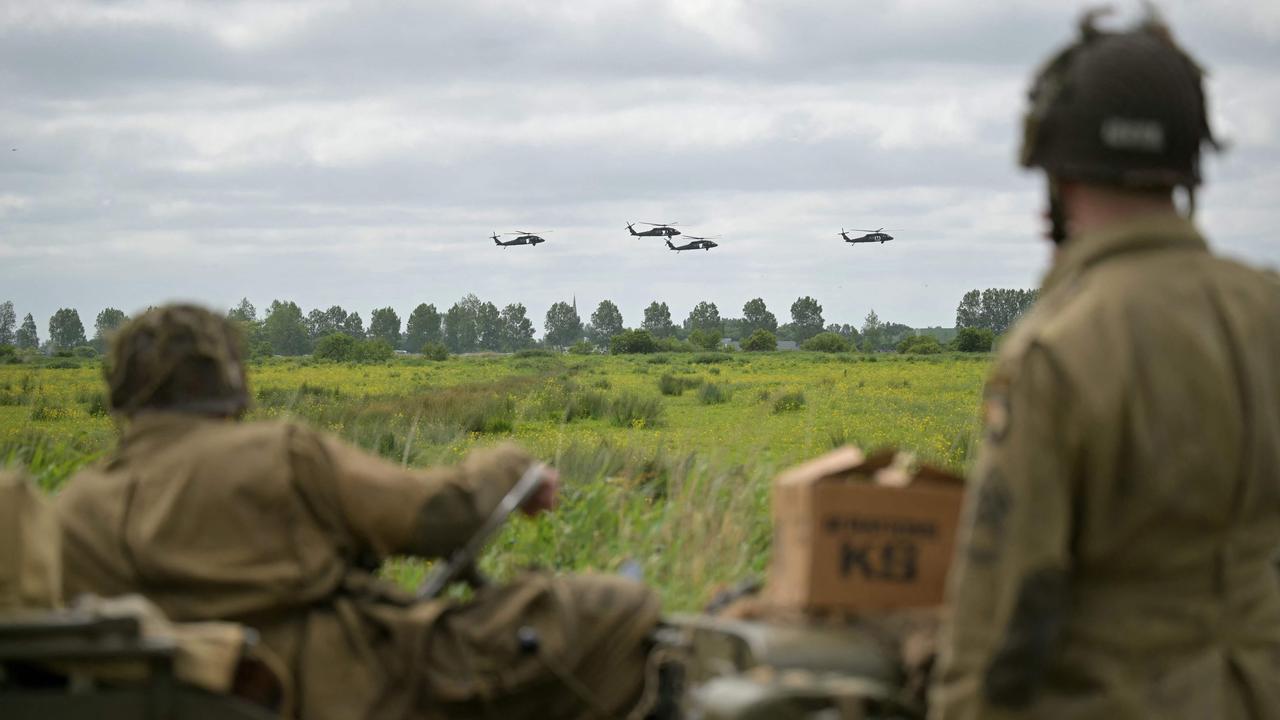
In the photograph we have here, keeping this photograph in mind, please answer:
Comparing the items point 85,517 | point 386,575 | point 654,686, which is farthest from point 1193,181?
point 386,575

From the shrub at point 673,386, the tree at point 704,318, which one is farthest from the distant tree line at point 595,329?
the shrub at point 673,386

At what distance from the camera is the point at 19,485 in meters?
3.52

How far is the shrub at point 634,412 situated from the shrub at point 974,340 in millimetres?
61161

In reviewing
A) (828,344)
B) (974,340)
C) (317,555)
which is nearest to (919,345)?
(974,340)

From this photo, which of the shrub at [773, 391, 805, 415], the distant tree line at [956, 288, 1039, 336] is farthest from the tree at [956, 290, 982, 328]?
the shrub at [773, 391, 805, 415]

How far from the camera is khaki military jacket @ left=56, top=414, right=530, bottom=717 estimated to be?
13.3 feet

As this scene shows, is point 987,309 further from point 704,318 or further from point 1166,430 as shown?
point 1166,430

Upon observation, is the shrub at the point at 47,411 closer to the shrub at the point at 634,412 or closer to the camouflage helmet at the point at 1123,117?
the shrub at the point at 634,412

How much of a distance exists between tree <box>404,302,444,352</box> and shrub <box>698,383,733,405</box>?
9119 cm

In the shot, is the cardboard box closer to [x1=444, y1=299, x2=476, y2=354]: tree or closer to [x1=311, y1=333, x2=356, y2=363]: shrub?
[x1=311, y1=333, x2=356, y2=363]: shrub

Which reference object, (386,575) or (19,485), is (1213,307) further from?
(386,575)

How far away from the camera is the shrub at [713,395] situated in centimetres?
3400

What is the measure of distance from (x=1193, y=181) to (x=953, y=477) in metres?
0.88

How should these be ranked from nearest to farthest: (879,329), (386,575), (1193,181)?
(1193,181) → (386,575) → (879,329)
